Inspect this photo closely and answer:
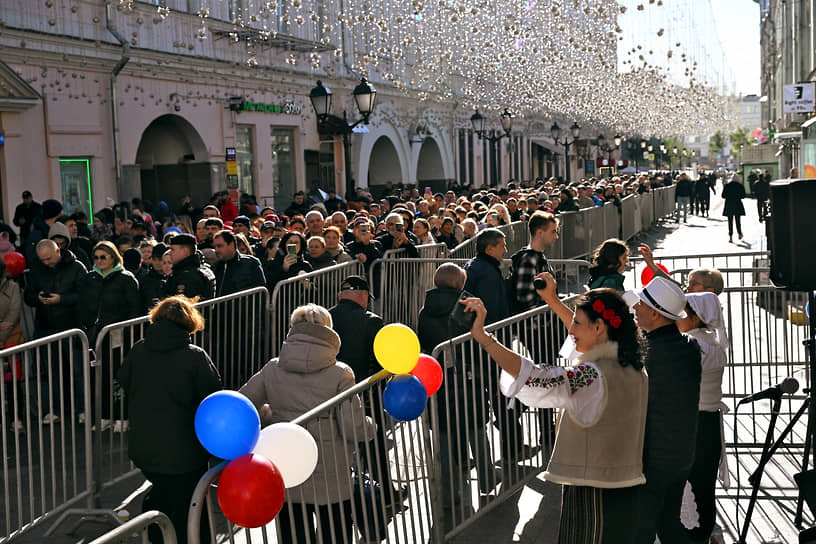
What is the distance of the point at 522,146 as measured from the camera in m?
62.8

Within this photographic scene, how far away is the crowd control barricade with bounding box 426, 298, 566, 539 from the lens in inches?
249

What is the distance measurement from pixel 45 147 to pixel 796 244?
1673 centimetres

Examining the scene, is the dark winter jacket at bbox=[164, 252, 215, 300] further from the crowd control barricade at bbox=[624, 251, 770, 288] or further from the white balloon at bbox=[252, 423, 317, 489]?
the white balloon at bbox=[252, 423, 317, 489]

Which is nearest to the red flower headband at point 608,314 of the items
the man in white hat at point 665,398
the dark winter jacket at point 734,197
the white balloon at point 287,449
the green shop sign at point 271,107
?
the man in white hat at point 665,398

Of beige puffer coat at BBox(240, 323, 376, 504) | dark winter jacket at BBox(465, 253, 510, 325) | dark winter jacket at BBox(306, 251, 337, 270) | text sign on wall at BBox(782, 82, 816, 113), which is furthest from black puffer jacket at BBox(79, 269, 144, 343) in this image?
text sign on wall at BBox(782, 82, 816, 113)

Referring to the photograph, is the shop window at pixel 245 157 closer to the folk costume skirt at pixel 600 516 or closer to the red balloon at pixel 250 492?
the folk costume skirt at pixel 600 516

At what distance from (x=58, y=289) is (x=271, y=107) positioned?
743 inches

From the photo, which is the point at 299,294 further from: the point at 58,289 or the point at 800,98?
the point at 800,98

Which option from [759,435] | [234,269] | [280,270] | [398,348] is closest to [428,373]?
[398,348]

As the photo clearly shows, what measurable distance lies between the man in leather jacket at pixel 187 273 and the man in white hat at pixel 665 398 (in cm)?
526

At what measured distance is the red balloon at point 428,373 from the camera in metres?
5.42

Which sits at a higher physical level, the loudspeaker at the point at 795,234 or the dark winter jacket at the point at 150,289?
the loudspeaker at the point at 795,234

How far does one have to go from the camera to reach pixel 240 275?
1006 cm

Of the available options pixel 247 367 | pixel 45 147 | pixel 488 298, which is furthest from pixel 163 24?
pixel 488 298
